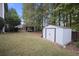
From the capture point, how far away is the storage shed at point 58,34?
294 centimetres

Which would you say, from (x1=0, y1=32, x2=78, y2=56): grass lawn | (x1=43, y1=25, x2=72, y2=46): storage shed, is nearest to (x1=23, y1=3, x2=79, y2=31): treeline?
(x1=43, y1=25, x2=72, y2=46): storage shed

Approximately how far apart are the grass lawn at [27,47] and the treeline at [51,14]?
0.62 ft

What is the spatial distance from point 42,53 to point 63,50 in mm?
270

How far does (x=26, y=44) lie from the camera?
293cm

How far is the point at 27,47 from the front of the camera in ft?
9.61

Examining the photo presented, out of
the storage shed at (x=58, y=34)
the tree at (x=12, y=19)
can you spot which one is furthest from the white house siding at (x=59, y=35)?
the tree at (x=12, y=19)

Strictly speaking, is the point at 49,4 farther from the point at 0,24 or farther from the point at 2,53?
the point at 2,53

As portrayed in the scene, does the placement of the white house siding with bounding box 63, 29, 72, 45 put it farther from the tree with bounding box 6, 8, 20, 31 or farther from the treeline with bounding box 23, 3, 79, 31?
the tree with bounding box 6, 8, 20, 31

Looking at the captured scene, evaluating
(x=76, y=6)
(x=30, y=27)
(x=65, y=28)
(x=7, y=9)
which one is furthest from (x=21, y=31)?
(x=76, y=6)

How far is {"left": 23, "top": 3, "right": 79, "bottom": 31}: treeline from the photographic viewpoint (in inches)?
115

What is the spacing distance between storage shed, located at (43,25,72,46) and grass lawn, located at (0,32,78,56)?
7 centimetres

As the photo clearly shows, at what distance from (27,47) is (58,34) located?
430 millimetres

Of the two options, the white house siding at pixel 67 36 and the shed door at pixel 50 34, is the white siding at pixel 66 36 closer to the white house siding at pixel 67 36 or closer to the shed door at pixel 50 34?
the white house siding at pixel 67 36

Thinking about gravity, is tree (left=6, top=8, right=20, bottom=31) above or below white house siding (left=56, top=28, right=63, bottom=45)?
above
